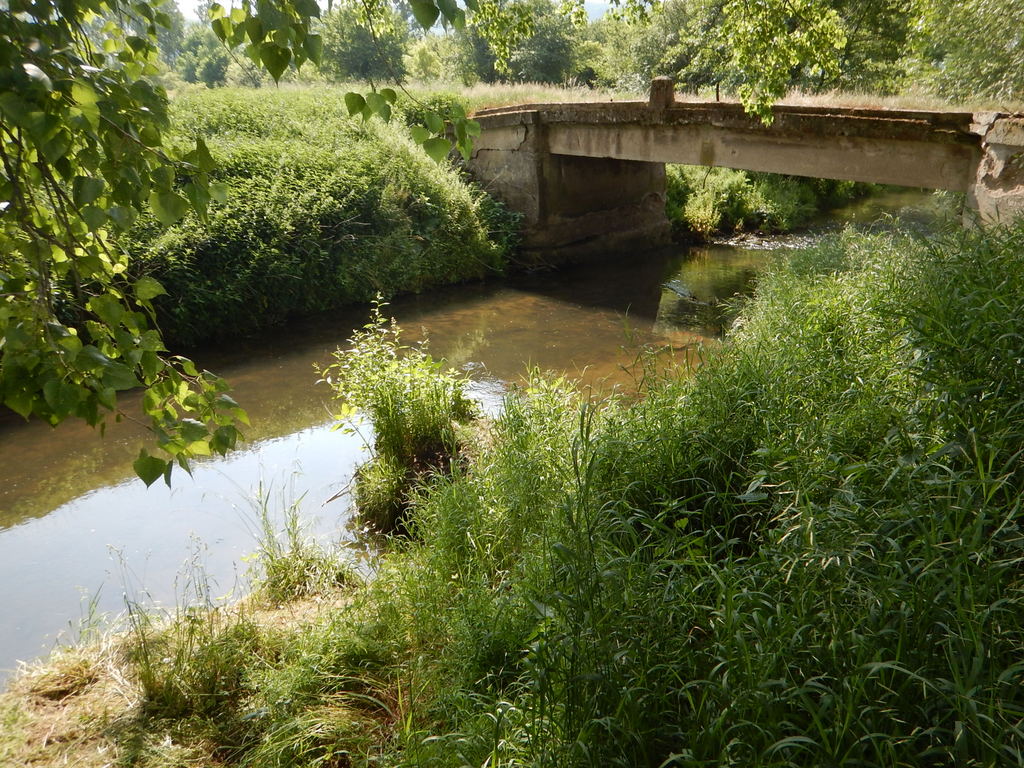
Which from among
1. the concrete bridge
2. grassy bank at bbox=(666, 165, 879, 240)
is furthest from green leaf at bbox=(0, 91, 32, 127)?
grassy bank at bbox=(666, 165, 879, 240)

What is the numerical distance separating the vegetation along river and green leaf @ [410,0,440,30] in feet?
8.86

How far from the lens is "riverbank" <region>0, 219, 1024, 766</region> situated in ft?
7.28

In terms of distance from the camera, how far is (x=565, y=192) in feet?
48.3

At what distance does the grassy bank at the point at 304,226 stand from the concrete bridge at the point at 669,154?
957 mm

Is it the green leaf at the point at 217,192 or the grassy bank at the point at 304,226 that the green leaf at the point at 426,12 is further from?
the grassy bank at the point at 304,226

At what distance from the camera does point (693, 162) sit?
11.9 metres

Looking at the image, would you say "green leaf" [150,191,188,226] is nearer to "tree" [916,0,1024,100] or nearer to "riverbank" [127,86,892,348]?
"riverbank" [127,86,892,348]

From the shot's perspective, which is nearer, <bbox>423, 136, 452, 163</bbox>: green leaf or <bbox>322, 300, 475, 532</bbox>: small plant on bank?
<bbox>423, 136, 452, 163</bbox>: green leaf

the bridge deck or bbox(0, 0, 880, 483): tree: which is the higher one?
bbox(0, 0, 880, 483): tree

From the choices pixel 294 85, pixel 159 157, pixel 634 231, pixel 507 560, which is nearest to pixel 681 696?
pixel 507 560

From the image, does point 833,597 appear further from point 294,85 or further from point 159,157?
point 294,85

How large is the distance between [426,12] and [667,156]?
36.4ft

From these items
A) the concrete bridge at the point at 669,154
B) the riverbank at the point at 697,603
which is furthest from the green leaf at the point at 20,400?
the concrete bridge at the point at 669,154

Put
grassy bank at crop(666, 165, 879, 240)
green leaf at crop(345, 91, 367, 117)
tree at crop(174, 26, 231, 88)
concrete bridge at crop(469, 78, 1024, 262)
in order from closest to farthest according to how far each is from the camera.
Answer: green leaf at crop(345, 91, 367, 117)
concrete bridge at crop(469, 78, 1024, 262)
grassy bank at crop(666, 165, 879, 240)
tree at crop(174, 26, 231, 88)
